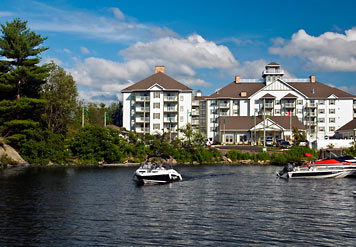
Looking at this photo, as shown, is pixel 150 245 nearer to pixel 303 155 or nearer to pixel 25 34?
pixel 303 155

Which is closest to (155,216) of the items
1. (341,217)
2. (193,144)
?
(341,217)

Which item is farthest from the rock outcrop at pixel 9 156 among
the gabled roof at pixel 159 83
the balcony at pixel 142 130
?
the gabled roof at pixel 159 83

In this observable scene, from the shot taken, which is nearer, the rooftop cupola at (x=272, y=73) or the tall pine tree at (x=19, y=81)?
the tall pine tree at (x=19, y=81)

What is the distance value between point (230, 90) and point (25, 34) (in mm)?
62936

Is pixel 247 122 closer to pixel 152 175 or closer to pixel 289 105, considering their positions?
pixel 289 105

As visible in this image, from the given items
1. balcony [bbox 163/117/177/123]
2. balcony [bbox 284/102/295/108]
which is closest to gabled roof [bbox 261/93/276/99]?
balcony [bbox 284/102/295/108]

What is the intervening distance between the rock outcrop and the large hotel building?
3591 centimetres

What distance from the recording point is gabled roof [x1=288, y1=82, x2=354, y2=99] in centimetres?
11475

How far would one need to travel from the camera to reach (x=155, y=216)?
28062 mm

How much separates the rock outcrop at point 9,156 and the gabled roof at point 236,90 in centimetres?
6179

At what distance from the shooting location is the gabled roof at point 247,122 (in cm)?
10438

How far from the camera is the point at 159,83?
102625 mm

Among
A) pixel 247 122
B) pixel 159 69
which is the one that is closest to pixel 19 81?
pixel 159 69

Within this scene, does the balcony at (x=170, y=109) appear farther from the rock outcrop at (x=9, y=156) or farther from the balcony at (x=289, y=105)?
the rock outcrop at (x=9, y=156)
